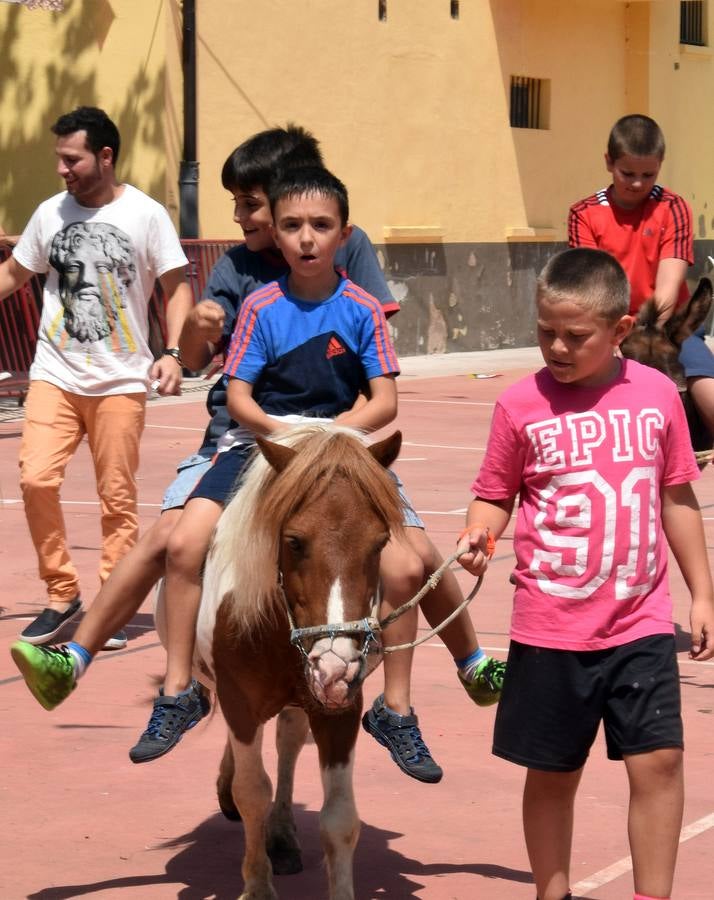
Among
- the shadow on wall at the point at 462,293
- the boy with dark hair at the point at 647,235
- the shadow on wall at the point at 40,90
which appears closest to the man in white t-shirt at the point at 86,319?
the boy with dark hair at the point at 647,235

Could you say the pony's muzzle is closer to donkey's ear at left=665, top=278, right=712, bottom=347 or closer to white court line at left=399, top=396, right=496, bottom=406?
donkey's ear at left=665, top=278, right=712, bottom=347

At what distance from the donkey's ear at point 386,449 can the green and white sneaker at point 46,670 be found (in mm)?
1424

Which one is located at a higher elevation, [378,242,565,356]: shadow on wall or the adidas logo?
[378,242,565,356]: shadow on wall

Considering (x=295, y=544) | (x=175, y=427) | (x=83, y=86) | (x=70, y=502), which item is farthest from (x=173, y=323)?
(x=83, y=86)

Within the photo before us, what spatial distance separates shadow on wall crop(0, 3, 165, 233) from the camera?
19.2m

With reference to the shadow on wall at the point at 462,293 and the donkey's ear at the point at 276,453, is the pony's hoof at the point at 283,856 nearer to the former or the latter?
the donkey's ear at the point at 276,453

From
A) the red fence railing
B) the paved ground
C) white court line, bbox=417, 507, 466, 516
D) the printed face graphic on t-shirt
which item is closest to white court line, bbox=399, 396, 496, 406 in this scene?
the red fence railing

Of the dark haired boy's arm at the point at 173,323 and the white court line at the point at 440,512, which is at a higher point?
the dark haired boy's arm at the point at 173,323

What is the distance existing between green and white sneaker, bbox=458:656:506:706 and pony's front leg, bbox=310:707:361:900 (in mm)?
890

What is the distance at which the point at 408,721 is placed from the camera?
5.07m

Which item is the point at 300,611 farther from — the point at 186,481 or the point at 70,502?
the point at 70,502

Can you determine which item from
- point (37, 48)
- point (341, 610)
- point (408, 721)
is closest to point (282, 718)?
point (408, 721)

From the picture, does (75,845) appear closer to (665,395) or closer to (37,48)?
(665,395)

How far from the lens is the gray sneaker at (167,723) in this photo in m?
4.97
